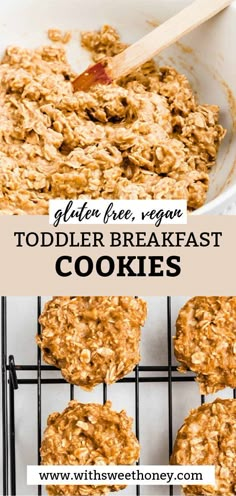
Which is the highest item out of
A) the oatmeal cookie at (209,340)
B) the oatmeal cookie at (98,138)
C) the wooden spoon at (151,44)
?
the wooden spoon at (151,44)

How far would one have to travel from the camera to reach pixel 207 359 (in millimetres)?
2191

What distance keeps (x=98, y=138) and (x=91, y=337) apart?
0.47m

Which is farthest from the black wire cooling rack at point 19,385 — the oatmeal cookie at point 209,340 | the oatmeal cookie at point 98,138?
the oatmeal cookie at point 98,138

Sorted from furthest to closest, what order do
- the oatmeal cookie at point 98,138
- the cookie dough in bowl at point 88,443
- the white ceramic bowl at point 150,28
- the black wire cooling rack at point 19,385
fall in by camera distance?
the white ceramic bowl at point 150,28 < the oatmeal cookie at point 98,138 < the black wire cooling rack at point 19,385 < the cookie dough in bowl at point 88,443

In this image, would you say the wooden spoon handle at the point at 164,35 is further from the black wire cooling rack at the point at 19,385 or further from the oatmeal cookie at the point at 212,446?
the oatmeal cookie at the point at 212,446

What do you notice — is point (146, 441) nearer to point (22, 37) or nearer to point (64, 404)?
point (64, 404)

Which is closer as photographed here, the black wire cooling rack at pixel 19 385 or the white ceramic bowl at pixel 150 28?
the black wire cooling rack at pixel 19 385

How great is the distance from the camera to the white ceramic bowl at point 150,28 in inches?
98.2

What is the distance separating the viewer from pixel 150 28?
259 centimetres

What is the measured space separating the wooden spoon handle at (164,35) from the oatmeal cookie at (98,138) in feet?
0.16

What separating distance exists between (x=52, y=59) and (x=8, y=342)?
618 millimetres

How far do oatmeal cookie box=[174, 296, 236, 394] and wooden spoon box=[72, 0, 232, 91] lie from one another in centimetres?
55

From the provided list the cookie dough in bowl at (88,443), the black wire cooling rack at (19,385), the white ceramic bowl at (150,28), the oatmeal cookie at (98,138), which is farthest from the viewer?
the white ceramic bowl at (150,28)

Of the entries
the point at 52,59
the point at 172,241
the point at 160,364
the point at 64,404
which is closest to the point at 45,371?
the point at 64,404
